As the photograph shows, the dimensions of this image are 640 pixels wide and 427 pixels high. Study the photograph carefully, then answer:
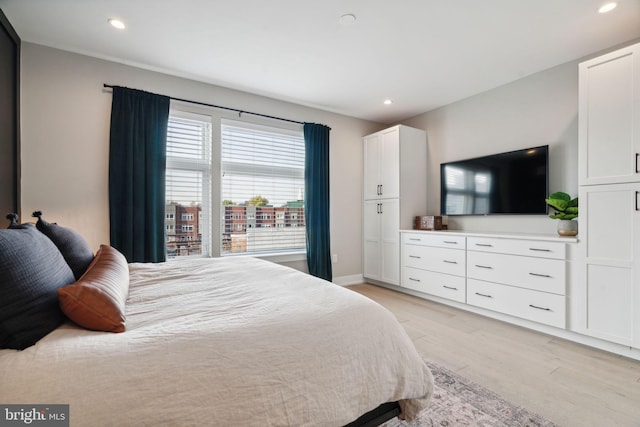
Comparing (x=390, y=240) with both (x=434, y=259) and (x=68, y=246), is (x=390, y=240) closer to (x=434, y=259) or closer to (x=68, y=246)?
(x=434, y=259)

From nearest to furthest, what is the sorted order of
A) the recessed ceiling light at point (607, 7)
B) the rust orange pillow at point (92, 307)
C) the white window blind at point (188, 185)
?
1. the rust orange pillow at point (92, 307)
2. the recessed ceiling light at point (607, 7)
3. the white window blind at point (188, 185)

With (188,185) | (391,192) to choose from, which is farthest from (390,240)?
(188,185)

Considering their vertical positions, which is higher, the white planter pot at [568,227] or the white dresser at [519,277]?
the white planter pot at [568,227]

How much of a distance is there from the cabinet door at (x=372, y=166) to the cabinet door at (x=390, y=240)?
0.27 m

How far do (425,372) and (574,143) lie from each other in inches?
113

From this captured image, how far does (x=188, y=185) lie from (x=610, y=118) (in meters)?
3.91

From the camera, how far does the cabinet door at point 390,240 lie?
12.9 ft

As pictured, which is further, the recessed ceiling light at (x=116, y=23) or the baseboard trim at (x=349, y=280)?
the baseboard trim at (x=349, y=280)

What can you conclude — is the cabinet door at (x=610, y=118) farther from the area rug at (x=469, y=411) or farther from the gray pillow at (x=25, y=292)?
the gray pillow at (x=25, y=292)

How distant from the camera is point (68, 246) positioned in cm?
144

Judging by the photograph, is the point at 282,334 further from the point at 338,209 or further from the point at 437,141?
the point at 437,141

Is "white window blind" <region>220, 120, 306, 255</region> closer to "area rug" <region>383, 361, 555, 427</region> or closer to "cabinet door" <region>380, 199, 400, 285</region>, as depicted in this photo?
"cabinet door" <region>380, 199, 400, 285</region>

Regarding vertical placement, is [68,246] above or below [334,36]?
below

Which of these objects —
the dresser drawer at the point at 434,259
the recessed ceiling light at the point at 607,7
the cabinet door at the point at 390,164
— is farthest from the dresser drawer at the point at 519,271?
the recessed ceiling light at the point at 607,7
